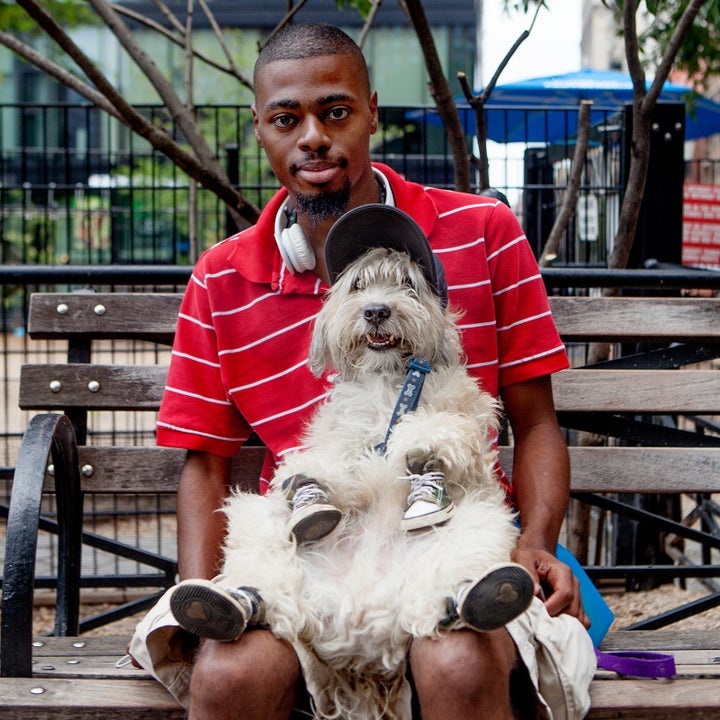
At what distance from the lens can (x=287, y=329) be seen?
2.79 metres

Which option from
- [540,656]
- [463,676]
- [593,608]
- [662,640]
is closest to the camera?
[463,676]

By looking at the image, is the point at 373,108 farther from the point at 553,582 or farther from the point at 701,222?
the point at 701,222

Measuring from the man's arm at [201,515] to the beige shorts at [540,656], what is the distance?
399mm

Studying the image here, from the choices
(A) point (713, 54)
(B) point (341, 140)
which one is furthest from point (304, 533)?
(A) point (713, 54)

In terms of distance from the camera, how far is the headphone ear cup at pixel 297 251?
2762 millimetres

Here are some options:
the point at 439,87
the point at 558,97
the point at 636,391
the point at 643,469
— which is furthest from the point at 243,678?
the point at 558,97

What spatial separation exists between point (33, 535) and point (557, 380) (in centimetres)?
183

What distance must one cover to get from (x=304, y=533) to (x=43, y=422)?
0.84 metres

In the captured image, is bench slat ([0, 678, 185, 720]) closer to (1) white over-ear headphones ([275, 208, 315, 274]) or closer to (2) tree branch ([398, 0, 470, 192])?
(1) white over-ear headphones ([275, 208, 315, 274])

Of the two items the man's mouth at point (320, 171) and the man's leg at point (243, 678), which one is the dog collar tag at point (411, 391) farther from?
the man's mouth at point (320, 171)

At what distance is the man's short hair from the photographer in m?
2.73

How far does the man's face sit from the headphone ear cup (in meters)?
0.08

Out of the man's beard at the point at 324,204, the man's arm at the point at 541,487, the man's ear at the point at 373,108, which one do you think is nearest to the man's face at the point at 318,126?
the man's beard at the point at 324,204

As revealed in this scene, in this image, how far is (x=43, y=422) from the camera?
264cm
